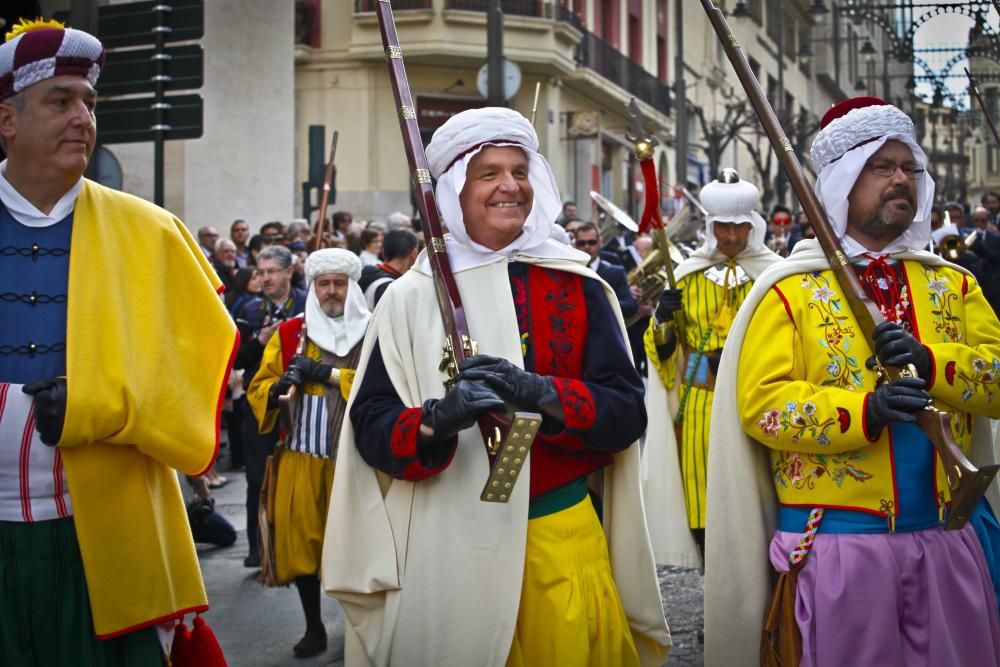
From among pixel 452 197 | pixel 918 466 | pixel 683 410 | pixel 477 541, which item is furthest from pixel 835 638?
pixel 683 410

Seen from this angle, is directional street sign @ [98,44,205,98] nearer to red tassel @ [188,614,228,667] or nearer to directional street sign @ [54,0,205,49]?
directional street sign @ [54,0,205,49]

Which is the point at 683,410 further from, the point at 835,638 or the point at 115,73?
the point at 115,73

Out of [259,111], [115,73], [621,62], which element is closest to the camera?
[115,73]

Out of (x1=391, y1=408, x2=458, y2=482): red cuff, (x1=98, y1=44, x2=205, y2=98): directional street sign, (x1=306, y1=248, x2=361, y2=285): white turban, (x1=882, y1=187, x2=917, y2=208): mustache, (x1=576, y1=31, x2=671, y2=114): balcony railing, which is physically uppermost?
(x1=576, y1=31, x2=671, y2=114): balcony railing

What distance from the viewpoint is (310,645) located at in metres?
6.15

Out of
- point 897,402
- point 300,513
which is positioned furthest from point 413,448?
point 300,513

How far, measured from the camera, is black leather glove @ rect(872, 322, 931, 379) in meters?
3.32

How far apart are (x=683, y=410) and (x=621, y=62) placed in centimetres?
2772

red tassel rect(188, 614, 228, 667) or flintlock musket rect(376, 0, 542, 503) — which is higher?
flintlock musket rect(376, 0, 542, 503)

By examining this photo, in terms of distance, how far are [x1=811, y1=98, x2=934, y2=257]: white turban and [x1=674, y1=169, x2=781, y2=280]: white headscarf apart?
266 cm

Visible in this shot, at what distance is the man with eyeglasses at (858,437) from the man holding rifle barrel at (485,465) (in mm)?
318

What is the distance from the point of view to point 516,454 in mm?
3148

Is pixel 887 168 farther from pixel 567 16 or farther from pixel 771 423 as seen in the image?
pixel 567 16

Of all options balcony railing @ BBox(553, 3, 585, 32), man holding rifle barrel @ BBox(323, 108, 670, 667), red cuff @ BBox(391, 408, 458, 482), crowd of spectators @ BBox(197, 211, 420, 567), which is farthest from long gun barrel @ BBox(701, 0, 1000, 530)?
balcony railing @ BBox(553, 3, 585, 32)
